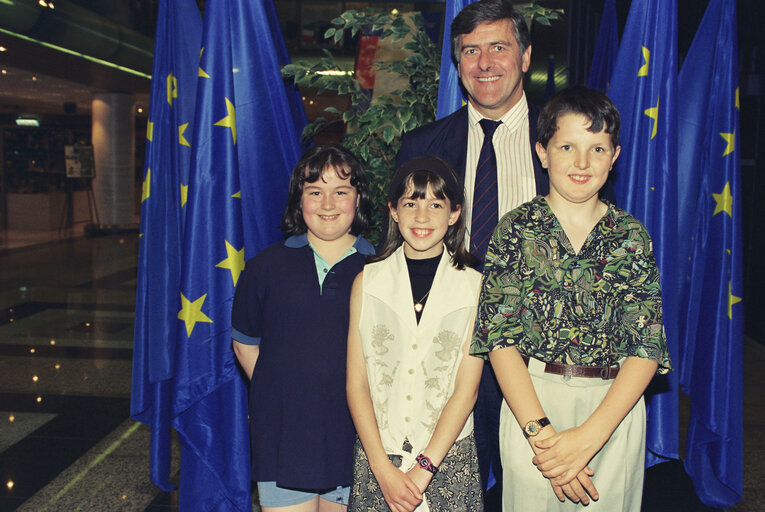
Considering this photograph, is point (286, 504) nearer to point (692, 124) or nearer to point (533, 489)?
point (533, 489)

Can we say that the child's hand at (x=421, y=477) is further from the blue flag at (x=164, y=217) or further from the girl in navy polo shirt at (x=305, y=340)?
the blue flag at (x=164, y=217)

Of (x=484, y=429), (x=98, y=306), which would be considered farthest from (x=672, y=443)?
(x=98, y=306)

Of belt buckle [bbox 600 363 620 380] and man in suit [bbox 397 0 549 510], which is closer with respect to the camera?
belt buckle [bbox 600 363 620 380]

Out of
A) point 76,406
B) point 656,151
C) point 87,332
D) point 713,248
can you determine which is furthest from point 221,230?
point 87,332

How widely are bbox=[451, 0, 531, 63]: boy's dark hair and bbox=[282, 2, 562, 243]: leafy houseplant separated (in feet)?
1.18

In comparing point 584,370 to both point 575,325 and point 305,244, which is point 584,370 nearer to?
point 575,325

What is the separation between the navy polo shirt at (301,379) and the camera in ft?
6.12

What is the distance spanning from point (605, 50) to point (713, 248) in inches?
60.2

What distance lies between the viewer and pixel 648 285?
1527 millimetres

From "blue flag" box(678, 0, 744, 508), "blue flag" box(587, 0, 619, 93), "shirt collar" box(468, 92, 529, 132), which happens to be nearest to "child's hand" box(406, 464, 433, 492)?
"shirt collar" box(468, 92, 529, 132)

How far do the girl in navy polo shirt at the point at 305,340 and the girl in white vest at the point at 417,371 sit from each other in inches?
6.2

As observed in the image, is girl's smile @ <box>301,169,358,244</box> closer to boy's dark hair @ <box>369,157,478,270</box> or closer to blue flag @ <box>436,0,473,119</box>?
boy's dark hair @ <box>369,157,478,270</box>

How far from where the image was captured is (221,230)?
220 cm

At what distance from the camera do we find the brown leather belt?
1565 millimetres
